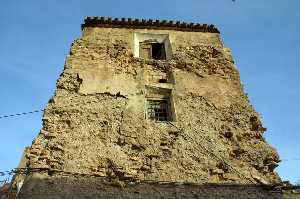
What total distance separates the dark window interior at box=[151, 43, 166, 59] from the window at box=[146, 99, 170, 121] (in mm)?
1948

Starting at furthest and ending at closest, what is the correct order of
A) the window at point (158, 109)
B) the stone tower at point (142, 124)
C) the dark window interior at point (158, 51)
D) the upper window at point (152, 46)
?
the dark window interior at point (158, 51), the upper window at point (152, 46), the window at point (158, 109), the stone tower at point (142, 124)

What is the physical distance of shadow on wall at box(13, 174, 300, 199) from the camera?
18.1ft

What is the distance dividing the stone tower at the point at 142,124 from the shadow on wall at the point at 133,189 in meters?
0.02

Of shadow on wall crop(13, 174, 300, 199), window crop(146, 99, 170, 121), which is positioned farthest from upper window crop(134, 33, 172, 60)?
shadow on wall crop(13, 174, 300, 199)

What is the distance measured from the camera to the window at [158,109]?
24.9 feet

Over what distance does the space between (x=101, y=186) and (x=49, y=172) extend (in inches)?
36.9

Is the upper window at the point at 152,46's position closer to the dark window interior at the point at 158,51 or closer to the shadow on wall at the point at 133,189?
the dark window interior at the point at 158,51

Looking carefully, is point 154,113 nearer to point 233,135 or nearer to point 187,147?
point 187,147

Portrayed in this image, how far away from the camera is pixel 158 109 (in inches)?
308

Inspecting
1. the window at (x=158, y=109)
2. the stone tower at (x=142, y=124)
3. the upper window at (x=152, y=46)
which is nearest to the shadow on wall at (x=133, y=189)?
the stone tower at (x=142, y=124)

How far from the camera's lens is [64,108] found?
6996mm

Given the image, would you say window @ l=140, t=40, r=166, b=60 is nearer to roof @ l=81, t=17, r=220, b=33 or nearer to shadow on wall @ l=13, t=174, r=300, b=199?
roof @ l=81, t=17, r=220, b=33

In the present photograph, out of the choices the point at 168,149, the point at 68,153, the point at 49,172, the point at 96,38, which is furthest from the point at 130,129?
the point at 96,38

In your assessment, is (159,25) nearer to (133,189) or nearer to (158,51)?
(158,51)
